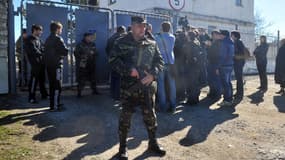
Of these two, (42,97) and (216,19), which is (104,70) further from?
(216,19)

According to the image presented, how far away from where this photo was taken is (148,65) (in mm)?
4871

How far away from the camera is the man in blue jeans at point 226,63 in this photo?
834 cm

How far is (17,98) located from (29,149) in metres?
3.65

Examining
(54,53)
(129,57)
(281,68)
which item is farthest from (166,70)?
(281,68)

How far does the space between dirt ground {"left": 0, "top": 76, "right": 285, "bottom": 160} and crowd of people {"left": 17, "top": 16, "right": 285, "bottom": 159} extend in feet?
1.22

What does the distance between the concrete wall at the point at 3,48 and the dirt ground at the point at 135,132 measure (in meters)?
0.44

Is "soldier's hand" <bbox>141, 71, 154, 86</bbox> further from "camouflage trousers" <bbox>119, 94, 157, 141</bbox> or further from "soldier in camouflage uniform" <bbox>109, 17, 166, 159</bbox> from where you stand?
"camouflage trousers" <bbox>119, 94, 157, 141</bbox>

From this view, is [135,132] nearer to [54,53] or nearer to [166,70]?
[166,70]

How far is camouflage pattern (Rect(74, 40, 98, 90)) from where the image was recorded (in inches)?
347

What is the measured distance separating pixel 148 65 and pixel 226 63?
407 centimetres

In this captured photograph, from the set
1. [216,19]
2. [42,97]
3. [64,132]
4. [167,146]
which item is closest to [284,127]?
[167,146]

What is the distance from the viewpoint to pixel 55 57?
7.04 m

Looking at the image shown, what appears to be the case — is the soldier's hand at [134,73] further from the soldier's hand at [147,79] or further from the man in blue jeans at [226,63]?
the man in blue jeans at [226,63]

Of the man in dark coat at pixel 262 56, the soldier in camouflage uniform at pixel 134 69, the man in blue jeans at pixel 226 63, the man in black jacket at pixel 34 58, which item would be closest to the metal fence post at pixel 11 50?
the man in black jacket at pixel 34 58
